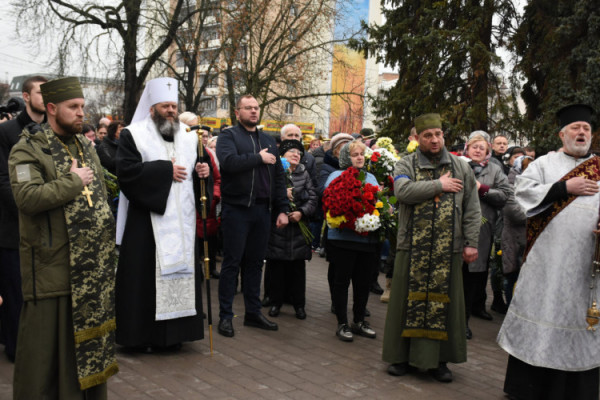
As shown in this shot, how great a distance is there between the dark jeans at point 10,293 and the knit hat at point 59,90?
1954 mm

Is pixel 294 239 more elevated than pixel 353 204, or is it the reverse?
pixel 353 204

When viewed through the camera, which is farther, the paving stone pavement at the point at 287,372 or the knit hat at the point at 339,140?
the knit hat at the point at 339,140

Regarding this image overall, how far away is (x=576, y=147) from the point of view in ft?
14.4

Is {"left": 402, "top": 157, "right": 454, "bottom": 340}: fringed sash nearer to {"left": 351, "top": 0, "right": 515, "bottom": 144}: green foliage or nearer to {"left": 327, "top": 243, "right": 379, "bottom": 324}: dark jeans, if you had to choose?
{"left": 327, "top": 243, "right": 379, "bottom": 324}: dark jeans

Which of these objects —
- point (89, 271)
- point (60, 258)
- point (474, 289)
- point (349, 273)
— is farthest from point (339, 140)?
point (60, 258)

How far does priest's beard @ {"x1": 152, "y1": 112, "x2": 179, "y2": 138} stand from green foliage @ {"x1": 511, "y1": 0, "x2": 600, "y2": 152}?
33.0 feet

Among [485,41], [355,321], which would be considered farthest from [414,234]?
[485,41]

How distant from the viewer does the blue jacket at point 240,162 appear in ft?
19.4

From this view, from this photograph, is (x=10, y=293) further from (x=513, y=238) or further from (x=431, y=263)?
(x=513, y=238)

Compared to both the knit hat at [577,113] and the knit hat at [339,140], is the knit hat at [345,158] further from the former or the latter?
the knit hat at [577,113]

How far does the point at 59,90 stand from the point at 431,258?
3.16 meters

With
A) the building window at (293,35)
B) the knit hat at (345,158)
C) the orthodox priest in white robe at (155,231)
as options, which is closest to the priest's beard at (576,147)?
the knit hat at (345,158)

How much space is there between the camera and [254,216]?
240 inches

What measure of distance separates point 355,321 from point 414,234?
1654 millimetres
